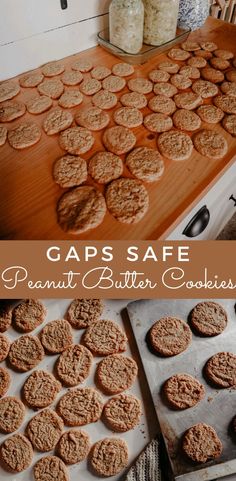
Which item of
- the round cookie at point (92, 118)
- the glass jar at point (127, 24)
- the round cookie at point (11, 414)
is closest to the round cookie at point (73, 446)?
the round cookie at point (11, 414)

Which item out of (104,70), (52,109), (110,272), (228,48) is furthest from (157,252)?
(228,48)

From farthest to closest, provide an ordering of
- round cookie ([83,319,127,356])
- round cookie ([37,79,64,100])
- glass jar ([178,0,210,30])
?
glass jar ([178,0,210,30]) < round cookie ([37,79,64,100]) < round cookie ([83,319,127,356])

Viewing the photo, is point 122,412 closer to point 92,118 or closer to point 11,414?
point 11,414

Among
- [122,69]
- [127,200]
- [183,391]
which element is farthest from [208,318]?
[122,69]

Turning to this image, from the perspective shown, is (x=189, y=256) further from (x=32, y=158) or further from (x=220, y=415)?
(x=32, y=158)

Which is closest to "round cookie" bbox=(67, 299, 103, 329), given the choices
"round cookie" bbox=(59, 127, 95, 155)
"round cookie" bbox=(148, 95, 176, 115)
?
"round cookie" bbox=(59, 127, 95, 155)

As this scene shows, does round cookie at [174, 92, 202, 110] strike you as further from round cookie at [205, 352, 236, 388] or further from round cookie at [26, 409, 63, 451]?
round cookie at [26, 409, 63, 451]
